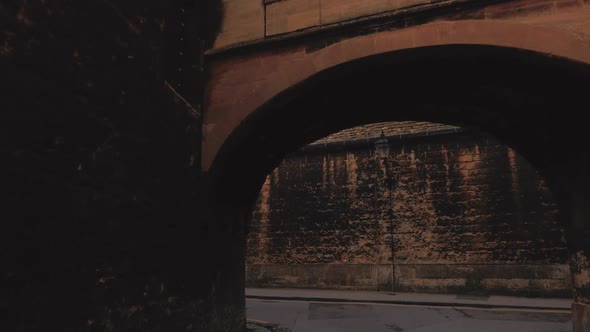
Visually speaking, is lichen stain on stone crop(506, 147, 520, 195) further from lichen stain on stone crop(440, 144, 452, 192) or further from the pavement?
the pavement

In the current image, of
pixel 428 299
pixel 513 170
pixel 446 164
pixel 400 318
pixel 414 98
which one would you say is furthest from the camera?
pixel 446 164

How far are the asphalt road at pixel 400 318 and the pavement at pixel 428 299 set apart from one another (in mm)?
355

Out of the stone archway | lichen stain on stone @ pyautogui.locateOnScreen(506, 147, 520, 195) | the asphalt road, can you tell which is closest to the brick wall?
lichen stain on stone @ pyautogui.locateOnScreen(506, 147, 520, 195)

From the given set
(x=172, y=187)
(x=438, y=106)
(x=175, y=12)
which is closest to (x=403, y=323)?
(x=438, y=106)

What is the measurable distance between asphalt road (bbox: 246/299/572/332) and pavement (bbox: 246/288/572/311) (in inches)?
14.0

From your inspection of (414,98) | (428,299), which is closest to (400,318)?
(428,299)

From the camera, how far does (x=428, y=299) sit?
874 cm

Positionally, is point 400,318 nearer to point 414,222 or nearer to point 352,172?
point 414,222

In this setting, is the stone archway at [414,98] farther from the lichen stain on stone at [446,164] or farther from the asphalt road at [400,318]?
the lichen stain on stone at [446,164]

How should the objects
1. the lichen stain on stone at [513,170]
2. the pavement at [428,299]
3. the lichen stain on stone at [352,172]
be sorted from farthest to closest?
the lichen stain on stone at [352,172] → the lichen stain on stone at [513,170] → the pavement at [428,299]

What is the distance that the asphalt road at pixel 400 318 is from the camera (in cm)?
584

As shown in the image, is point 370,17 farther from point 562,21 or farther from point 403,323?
point 403,323

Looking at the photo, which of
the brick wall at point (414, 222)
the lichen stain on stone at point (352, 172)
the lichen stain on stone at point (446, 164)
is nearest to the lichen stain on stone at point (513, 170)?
the brick wall at point (414, 222)

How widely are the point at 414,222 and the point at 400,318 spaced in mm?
4019
